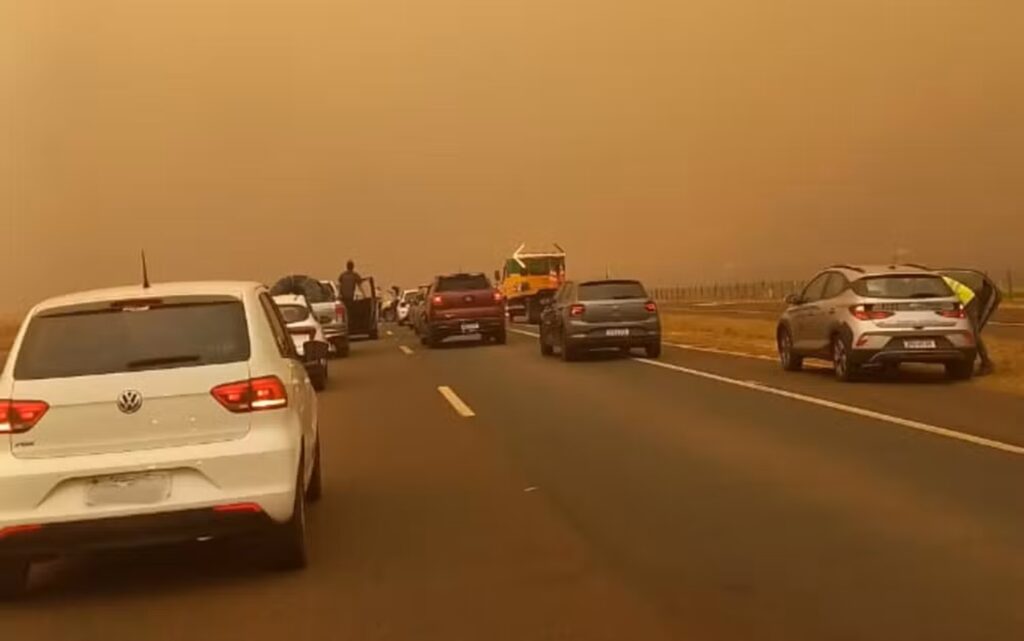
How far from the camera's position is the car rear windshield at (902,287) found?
18500 mm

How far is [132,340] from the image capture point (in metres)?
7.31

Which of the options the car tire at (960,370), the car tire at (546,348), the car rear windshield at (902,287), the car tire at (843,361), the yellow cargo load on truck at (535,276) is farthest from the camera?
the yellow cargo load on truck at (535,276)

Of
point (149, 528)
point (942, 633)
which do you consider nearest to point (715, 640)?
point (942, 633)

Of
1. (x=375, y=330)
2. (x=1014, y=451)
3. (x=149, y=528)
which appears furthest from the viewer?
(x=375, y=330)

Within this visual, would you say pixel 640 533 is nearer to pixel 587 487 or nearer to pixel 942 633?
pixel 587 487

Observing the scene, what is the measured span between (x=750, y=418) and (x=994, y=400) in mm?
3440

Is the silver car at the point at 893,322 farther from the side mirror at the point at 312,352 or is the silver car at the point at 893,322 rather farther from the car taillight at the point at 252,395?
the car taillight at the point at 252,395

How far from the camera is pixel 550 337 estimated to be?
2791 centimetres

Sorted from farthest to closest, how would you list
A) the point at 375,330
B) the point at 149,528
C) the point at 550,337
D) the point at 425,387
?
the point at 375,330 < the point at 550,337 < the point at 425,387 < the point at 149,528

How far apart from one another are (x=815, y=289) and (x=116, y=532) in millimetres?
15424

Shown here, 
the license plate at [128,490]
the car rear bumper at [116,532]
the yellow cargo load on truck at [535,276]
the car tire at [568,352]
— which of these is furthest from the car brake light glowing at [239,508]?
the yellow cargo load on truck at [535,276]

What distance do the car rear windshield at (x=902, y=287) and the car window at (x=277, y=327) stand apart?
460 inches

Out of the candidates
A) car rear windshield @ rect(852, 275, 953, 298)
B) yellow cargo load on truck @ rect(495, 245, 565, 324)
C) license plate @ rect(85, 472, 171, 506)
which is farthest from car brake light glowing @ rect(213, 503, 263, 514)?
yellow cargo load on truck @ rect(495, 245, 565, 324)

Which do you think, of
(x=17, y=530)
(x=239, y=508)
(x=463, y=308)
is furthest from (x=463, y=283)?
(x=17, y=530)
